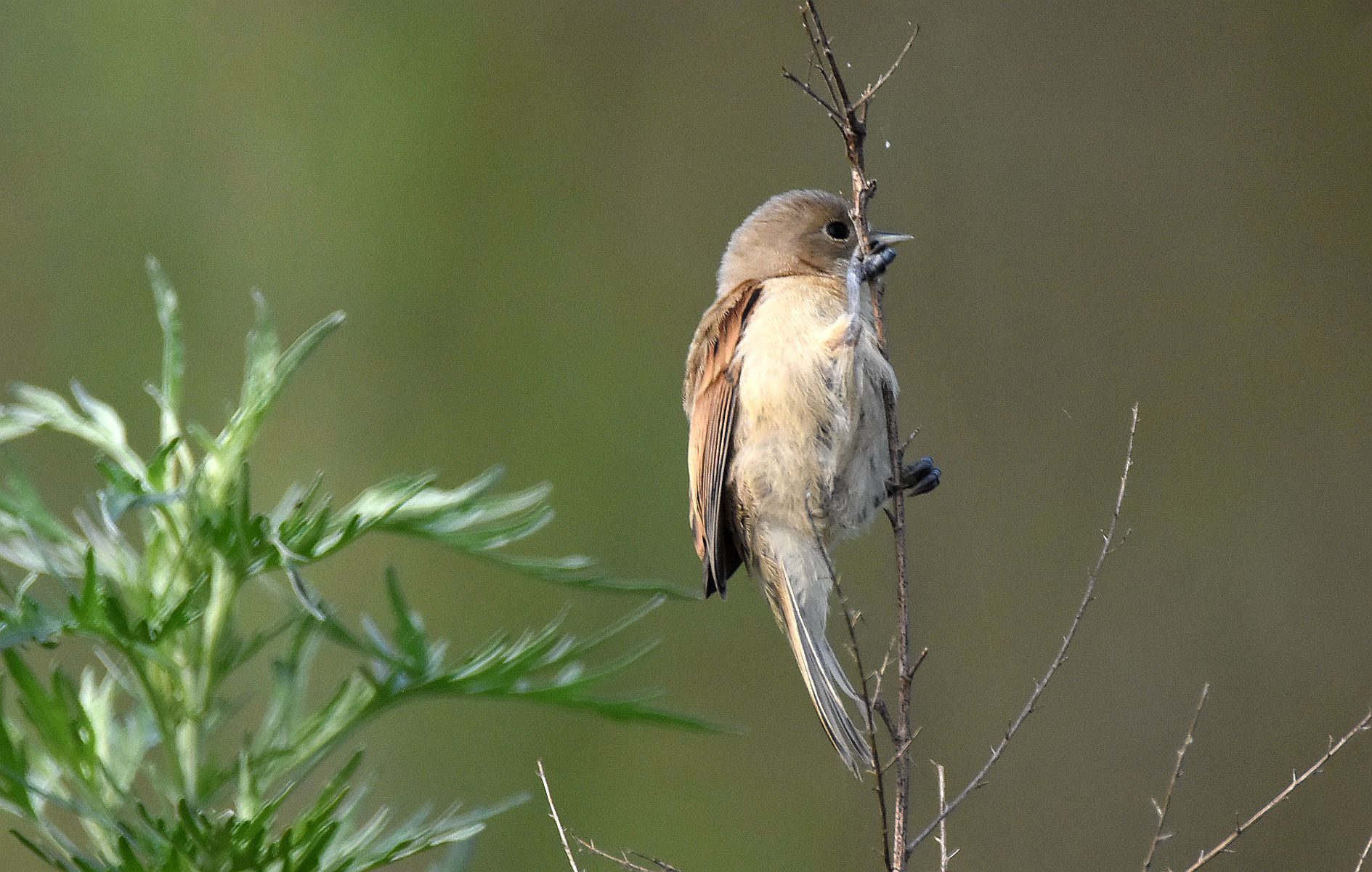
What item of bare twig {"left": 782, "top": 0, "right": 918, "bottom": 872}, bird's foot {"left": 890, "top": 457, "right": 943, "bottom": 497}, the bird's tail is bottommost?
the bird's tail

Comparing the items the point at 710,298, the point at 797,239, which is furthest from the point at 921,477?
the point at 710,298

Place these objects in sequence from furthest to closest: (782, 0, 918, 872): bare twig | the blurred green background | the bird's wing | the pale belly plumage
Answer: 1. the blurred green background
2. the bird's wing
3. the pale belly plumage
4. (782, 0, 918, 872): bare twig

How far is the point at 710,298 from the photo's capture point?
405 cm

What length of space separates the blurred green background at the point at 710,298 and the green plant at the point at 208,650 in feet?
7.97

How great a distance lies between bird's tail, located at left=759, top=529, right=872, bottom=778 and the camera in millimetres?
1987

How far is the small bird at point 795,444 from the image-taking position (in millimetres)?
2078

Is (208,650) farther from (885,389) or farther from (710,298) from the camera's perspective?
(710,298)

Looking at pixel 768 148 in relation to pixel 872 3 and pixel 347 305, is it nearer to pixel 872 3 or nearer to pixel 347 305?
pixel 872 3

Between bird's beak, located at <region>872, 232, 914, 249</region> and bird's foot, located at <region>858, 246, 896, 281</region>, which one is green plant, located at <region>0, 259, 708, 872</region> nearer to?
bird's foot, located at <region>858, 246, 896, 281</region>

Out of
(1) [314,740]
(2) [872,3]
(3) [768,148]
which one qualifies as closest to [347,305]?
(3) [768,148]

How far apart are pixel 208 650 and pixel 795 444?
1196mm

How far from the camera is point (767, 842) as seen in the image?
3.63 meters

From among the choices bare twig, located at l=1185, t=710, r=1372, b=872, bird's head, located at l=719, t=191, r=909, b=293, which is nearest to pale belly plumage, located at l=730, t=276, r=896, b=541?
bird's head, located at l=719, t=191, r=909, b=293

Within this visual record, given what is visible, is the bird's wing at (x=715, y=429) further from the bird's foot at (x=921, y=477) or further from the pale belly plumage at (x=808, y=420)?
the bird's foot at (x=921, y=477)
